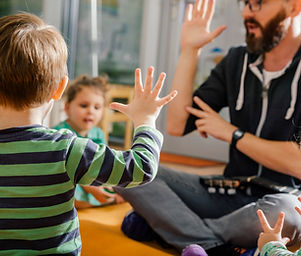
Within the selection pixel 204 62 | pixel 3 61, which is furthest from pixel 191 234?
pixel 204 62

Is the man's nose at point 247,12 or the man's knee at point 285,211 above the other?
the man's nose at point 247,12

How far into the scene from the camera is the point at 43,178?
2.80ft

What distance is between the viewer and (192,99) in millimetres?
1704

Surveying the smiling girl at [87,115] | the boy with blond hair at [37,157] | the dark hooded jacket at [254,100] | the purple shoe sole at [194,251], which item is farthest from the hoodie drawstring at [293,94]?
the smiling girl at [87,115]

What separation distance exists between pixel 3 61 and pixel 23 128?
129 mm

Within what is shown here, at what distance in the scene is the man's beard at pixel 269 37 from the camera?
1.55 m

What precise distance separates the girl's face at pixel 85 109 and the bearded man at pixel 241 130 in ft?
1.45

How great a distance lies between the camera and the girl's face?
200 centimetres

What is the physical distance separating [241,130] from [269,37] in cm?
33

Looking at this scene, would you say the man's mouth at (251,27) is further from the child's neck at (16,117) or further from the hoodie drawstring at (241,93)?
the child's neck at (16,117)

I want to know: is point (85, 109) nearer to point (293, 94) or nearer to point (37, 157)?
point (293, 94)

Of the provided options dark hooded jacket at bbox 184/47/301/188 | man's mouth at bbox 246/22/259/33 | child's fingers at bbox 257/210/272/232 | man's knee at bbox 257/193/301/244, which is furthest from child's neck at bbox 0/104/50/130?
man's mouth at bbox 246/22/259/33

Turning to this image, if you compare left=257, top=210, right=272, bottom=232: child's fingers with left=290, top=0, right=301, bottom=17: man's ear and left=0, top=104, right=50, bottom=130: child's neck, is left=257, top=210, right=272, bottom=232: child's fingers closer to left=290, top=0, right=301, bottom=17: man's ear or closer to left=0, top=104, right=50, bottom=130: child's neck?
left=0, top=104, right=50, bottom=130: child's neck

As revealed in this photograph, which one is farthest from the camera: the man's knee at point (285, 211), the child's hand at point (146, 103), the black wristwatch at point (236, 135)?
the black wristwatch at point (236, 135)
